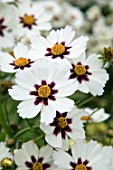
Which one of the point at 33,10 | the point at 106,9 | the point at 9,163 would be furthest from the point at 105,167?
the point at 106,9

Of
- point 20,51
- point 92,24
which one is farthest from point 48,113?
point 92,24

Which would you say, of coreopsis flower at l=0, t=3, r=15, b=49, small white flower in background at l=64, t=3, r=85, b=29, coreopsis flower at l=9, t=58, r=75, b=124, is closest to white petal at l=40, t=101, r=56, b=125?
coreopsis flower at l=9, t=58, r=75, b=124

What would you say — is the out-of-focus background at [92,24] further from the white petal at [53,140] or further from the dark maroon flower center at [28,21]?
the white petal at [53,140]

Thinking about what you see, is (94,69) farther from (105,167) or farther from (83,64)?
(105,167)

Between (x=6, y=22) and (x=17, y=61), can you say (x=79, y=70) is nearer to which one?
(x=17, y=61)

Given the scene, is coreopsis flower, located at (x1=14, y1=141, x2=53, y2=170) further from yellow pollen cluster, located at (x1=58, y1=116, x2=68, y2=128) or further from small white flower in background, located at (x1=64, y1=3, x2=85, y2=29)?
small white flower in background, located at (x1=64, y1=3, x2=85, y2=29)
